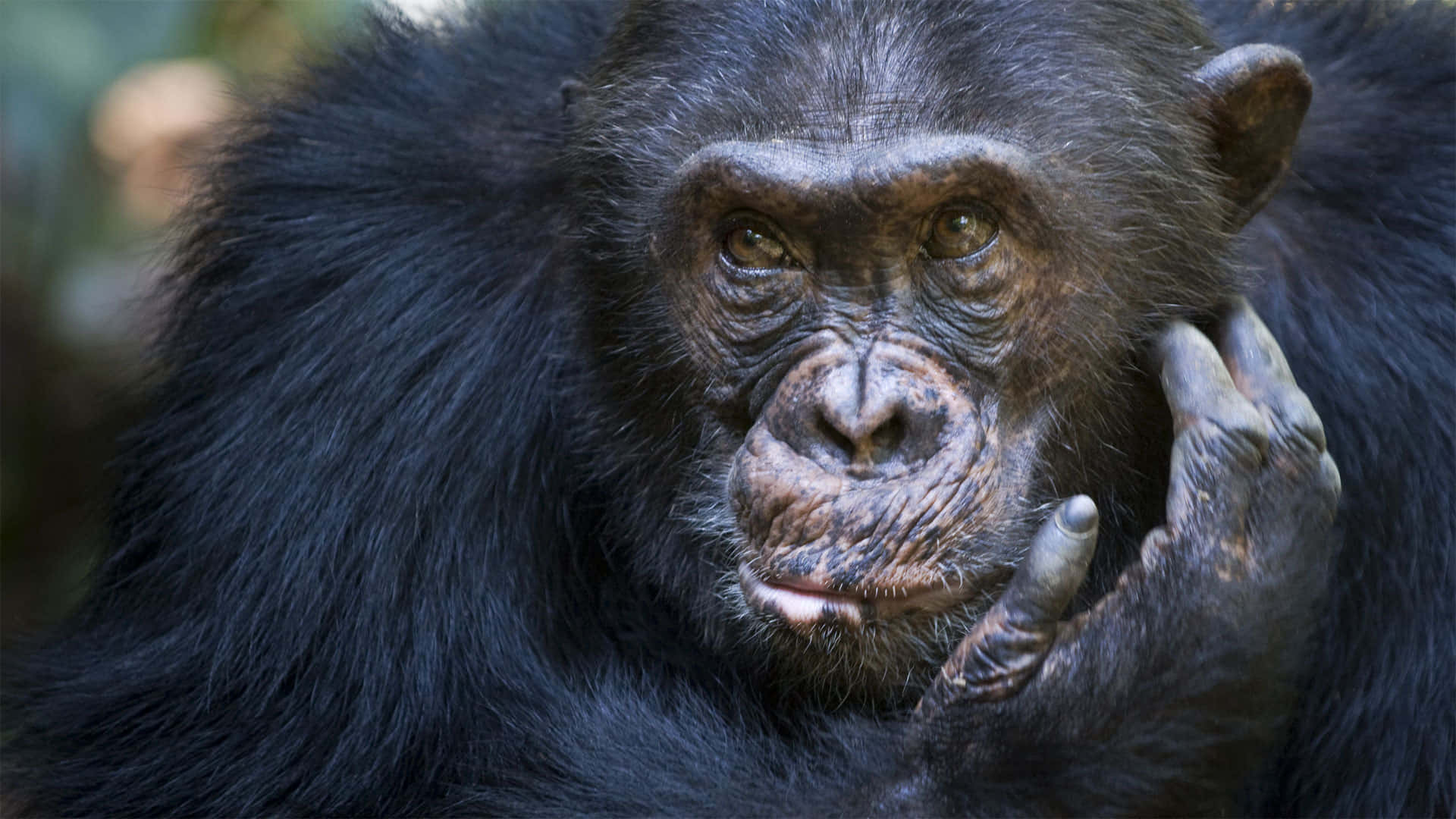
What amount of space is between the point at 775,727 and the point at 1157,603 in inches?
42.8

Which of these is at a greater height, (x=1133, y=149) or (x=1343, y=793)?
(x=1133, y=149)

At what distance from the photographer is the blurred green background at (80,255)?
6.32 meters

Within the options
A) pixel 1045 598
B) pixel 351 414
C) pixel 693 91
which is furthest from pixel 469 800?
pixel 693 91

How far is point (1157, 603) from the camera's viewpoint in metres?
2.95

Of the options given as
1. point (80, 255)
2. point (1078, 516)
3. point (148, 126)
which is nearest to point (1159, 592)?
point (1078, 516)

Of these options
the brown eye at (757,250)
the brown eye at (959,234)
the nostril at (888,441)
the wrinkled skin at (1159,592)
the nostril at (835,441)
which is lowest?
the wrinkled skin at (1159,592)

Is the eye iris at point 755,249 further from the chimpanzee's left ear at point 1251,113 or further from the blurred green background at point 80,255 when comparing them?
the blurred green background at point 80,255

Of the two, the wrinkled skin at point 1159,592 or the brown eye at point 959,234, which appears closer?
the wrinkled skin at point 1159,592

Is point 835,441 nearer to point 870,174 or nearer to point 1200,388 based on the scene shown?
point 870,174

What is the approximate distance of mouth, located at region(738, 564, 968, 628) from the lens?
306 centimetres

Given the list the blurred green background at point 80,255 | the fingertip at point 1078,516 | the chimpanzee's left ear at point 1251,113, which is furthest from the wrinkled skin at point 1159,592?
the blurred green background at point 80,255

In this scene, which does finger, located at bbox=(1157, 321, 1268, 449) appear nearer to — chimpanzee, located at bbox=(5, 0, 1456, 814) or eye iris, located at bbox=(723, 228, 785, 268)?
chimpanzee, located at bbox=(5, 0, 1456, 814)

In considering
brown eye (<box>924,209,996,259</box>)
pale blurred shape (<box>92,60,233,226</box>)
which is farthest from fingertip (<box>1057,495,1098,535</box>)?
pale blurred shape (<box>92,60,233,226</box>)

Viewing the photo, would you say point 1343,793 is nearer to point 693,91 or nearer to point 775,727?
point 775,727
